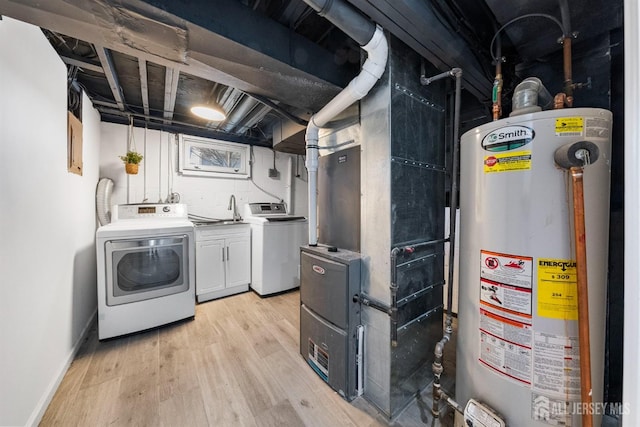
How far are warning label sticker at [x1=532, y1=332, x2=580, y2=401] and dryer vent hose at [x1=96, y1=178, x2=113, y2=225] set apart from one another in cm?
372

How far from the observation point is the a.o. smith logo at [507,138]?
0.91 metres

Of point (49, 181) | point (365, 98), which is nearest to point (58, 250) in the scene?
point (49, 181)

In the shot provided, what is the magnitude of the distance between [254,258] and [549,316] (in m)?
2.92

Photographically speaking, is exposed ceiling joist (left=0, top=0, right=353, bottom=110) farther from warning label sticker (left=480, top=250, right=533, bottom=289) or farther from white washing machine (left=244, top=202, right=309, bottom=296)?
white washing machine (left=244, top=202, right=309, bottom=296)

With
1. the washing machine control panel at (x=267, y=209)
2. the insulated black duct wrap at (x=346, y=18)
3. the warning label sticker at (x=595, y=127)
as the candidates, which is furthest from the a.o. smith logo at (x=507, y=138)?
the washing machine control panel at (x=267, y=209)

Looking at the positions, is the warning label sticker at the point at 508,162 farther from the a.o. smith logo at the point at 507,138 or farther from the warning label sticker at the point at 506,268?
the warning label sticker at the point at 506,268

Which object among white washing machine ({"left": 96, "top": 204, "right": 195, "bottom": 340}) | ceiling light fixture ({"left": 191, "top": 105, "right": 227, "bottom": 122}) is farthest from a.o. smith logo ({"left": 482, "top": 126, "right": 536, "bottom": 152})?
white washing machine ({"left": 96, "top": 204, "right": 195, "bottom": 340})

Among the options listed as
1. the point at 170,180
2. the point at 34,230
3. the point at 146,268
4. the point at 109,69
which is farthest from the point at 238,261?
the point at 109,69

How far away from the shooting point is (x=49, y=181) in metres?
1.49

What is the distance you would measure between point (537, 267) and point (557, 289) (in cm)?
10

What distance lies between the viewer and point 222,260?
119 inches

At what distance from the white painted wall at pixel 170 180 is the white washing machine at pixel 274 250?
527mm

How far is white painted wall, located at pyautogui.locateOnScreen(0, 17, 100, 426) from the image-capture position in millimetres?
1087

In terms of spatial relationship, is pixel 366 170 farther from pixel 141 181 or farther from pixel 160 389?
pixel 141 181
